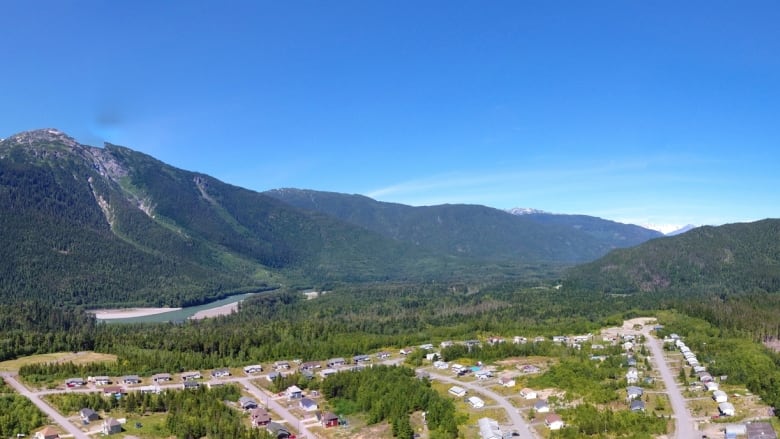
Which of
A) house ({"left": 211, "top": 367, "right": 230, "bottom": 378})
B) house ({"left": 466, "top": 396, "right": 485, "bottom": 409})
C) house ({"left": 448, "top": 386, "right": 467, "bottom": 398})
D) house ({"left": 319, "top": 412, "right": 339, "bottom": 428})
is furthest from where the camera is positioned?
house ({"left": 211, "top": 367, "right": 230, "bottom": 378})

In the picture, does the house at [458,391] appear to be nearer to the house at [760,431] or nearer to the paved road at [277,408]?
the paved road at [277,408]

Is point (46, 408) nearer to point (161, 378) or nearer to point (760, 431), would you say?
point (161, 378)

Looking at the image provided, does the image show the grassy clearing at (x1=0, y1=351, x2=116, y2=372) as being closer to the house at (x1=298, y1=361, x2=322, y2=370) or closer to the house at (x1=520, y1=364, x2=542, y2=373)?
the house at (x1=298, y1=361, x2=322, y2=370)

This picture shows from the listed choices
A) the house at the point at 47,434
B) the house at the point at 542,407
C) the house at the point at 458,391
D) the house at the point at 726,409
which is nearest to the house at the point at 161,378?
the house at the point at 47,434

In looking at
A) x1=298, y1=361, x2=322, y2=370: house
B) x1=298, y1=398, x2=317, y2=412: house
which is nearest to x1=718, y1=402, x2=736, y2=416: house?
x1=298, y1=398, x2=317, y2=412: house

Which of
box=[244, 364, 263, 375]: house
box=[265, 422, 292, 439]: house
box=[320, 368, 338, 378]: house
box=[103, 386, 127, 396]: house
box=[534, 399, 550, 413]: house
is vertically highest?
box=[244, 364, 263, 375]: house

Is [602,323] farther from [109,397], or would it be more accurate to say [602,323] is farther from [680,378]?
[109,397]

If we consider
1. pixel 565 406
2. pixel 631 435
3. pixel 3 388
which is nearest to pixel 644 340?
pixel 565 406
